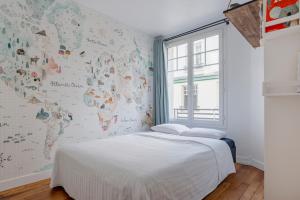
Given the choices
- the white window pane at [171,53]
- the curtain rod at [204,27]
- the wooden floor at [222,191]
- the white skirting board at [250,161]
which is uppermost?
the curtain rod at [204,27]

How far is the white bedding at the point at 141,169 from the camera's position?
51.2 inches

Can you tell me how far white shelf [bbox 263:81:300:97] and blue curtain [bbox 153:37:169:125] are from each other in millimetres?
2911

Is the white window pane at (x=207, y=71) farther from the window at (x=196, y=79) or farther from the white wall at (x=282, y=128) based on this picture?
the white wall at (x=282, y=128)

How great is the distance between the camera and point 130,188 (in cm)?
124

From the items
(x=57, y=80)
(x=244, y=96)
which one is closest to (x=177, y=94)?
(x=244, y=96)

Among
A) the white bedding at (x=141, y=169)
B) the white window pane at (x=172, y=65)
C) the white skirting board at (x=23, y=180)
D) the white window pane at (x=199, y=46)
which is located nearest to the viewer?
the white bedding at (x=141, y=169)

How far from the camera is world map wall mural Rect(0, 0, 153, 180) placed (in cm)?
219

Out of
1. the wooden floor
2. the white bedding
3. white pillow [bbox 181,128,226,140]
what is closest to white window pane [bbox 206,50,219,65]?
white pillow [bbox 181,128,226,140]

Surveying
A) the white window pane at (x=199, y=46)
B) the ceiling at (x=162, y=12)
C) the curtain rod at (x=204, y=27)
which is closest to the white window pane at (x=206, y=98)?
the white window pane at (x=199, y=46)

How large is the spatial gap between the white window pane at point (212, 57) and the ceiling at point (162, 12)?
23.3 inches

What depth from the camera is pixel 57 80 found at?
8.46 feet

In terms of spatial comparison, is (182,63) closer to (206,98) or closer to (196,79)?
(196,79)

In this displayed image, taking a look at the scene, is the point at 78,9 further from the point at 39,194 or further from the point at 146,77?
the point at 39,194

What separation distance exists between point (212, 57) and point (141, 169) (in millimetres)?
2805
